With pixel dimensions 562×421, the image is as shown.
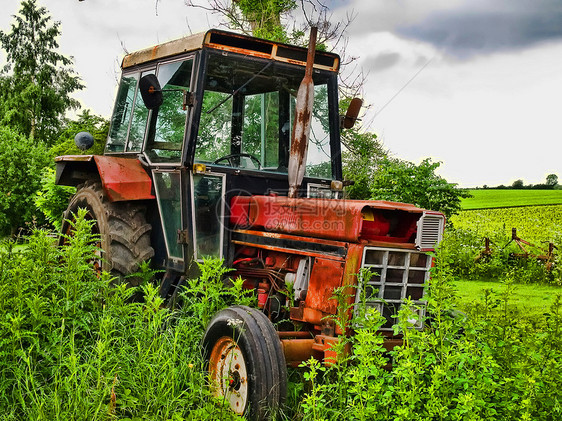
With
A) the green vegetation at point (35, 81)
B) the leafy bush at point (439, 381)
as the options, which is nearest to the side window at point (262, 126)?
the leafy bush at point (439, 381)

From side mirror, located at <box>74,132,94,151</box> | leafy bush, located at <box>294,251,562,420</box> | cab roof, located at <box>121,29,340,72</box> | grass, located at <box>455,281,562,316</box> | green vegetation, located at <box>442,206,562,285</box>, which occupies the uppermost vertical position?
cab roof, located at <box>121,29,340,72</box>

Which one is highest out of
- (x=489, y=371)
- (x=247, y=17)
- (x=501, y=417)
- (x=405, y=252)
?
(x=247, y=17)

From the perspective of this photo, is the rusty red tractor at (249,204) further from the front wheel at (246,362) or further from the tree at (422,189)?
the tree at (422,189)

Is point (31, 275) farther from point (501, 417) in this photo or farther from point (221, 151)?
point (501, 417)

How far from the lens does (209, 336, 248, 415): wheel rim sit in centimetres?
363

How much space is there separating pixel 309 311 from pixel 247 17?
9.78 meters

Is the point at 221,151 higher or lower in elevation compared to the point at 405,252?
higher

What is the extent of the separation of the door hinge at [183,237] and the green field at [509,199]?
1507 cm

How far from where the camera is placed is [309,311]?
396cm

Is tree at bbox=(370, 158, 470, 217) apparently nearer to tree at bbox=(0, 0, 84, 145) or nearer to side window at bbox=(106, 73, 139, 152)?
side window at bbox=(106, 73, 139, 152)

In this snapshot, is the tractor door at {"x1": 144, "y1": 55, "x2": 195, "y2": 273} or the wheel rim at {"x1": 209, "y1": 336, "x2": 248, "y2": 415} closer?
the wheel rim at {"x1": 209, "y1": 336, "x2": 248, "y2": 415}

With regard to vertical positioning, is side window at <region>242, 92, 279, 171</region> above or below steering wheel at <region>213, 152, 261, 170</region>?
above

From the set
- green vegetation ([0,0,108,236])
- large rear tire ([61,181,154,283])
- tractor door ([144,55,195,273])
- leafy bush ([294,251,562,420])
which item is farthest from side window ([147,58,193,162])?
green vegetation ([0,0,108,236])

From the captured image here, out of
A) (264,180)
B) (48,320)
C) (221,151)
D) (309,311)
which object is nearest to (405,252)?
(309,311)
